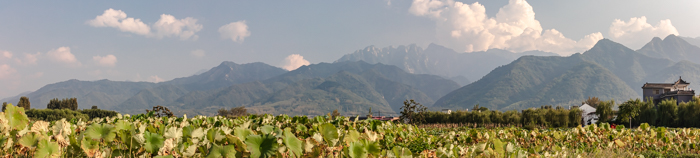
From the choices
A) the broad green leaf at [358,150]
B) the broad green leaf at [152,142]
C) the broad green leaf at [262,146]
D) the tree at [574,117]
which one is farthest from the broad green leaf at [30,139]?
the tree at [574,117]

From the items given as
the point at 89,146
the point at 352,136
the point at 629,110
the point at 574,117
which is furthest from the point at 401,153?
the point at 574,117

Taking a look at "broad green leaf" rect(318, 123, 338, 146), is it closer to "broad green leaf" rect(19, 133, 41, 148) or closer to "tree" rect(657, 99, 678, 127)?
"broad green leaf" rect(19, 133, 41, 148)

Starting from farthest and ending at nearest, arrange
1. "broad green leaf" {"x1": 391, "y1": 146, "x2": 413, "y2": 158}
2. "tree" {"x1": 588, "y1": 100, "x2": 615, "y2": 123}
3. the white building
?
the white building < "tree" {"x1": 588, "y1": 100, "x2": 615, "y2": 123} < "broad green leaf" {"x1": 391, "y1": 146, "x2": 413, "y2": 158}

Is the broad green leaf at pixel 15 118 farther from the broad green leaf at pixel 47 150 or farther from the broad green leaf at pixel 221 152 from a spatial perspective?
the broad green leaf at pixel 221 152

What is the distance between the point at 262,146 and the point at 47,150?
1.17m

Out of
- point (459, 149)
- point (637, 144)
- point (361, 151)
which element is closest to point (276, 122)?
point (459, 149)

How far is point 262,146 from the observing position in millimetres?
Result: 1964

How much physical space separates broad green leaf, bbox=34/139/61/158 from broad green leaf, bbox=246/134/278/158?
1.11 meters

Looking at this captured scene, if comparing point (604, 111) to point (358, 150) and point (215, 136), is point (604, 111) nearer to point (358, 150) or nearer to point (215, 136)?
point (358, 150)

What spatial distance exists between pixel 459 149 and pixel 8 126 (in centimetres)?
319

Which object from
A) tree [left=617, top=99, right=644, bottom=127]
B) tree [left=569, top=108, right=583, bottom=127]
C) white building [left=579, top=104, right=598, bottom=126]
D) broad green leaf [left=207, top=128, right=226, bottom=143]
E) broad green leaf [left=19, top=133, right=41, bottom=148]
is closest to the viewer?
broad green leaf [left=19, top=133, right=41, bottom=148]

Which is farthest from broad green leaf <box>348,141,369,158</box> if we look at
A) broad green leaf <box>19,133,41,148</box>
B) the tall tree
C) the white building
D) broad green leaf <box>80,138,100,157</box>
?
the white building

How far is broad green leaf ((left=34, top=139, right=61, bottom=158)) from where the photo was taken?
2.10 meters

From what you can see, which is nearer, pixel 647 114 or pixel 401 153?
pixel 401 153
